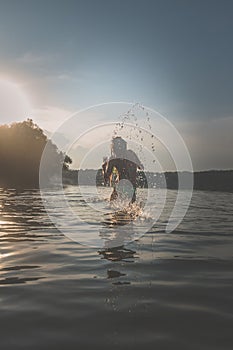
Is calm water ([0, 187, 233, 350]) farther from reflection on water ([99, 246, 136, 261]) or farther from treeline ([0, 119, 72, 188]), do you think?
treeline ([0, 119, 72, 188])

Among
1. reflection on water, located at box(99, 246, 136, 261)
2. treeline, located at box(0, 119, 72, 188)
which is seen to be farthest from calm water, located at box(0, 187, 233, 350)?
treeline, located at box(0, 119, 72, 188)

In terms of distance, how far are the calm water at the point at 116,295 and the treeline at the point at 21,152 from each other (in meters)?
87.4

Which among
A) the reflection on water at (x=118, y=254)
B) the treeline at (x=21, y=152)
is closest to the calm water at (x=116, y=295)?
the reflection on water at (x=118, y=254)

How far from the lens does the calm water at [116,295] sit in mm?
4344

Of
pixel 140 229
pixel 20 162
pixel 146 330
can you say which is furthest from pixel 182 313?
pixel 20 162

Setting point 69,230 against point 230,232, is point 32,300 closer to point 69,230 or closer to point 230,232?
point 69,230

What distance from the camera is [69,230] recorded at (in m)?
13.3

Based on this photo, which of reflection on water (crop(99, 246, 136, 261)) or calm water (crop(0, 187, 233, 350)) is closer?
calm water (crop(0, 187, 233, 350))

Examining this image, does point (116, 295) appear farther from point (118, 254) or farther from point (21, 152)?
point (21, 152)

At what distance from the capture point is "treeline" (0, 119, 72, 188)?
98.9m

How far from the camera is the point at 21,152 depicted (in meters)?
103

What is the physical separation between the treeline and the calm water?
87.4 m

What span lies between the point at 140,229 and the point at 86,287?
7397 mm

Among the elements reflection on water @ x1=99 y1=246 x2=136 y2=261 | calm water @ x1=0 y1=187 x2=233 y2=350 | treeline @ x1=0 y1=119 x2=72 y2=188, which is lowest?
calm water @ x1=0 y1=187 x2=233 y2=350
